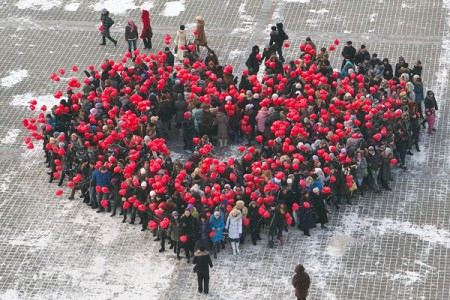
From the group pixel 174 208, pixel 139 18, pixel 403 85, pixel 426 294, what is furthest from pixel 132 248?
pixel 139 18

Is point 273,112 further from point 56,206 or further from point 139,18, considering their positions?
point 139,18

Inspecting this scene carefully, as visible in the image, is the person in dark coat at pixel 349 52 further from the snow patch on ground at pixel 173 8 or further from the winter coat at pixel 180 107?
the snow patch on ground at pixel 173 8

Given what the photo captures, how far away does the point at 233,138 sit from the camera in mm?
31438

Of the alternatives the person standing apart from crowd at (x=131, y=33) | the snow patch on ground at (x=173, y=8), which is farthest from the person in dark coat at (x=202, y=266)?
the snow patch on ground at (x=173, y=8)

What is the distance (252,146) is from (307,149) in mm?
2895

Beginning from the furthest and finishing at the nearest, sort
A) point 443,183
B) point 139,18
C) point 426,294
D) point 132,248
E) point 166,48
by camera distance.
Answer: point 139,18 < point 166,48 < point 443,183 < point 132,248 < point 426,294

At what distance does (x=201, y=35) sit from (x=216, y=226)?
9998 millimetres

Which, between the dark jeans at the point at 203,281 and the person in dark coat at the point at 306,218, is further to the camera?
the person in dark coat at the point at 306,218

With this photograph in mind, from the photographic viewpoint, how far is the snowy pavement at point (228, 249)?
26.2 m

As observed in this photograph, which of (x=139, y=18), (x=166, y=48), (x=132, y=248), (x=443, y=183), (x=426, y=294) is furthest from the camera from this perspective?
(x=139, y=18)

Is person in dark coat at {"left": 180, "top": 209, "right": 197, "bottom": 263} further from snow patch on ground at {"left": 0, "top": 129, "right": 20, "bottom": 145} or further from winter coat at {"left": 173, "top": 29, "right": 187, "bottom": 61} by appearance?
winter coat at {"left": 173, "top": 29, "right": 187, "bottom": 61}

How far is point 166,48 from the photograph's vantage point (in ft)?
110

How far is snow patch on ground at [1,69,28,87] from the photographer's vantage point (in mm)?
34969

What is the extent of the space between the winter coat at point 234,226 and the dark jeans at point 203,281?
56.8 inches
